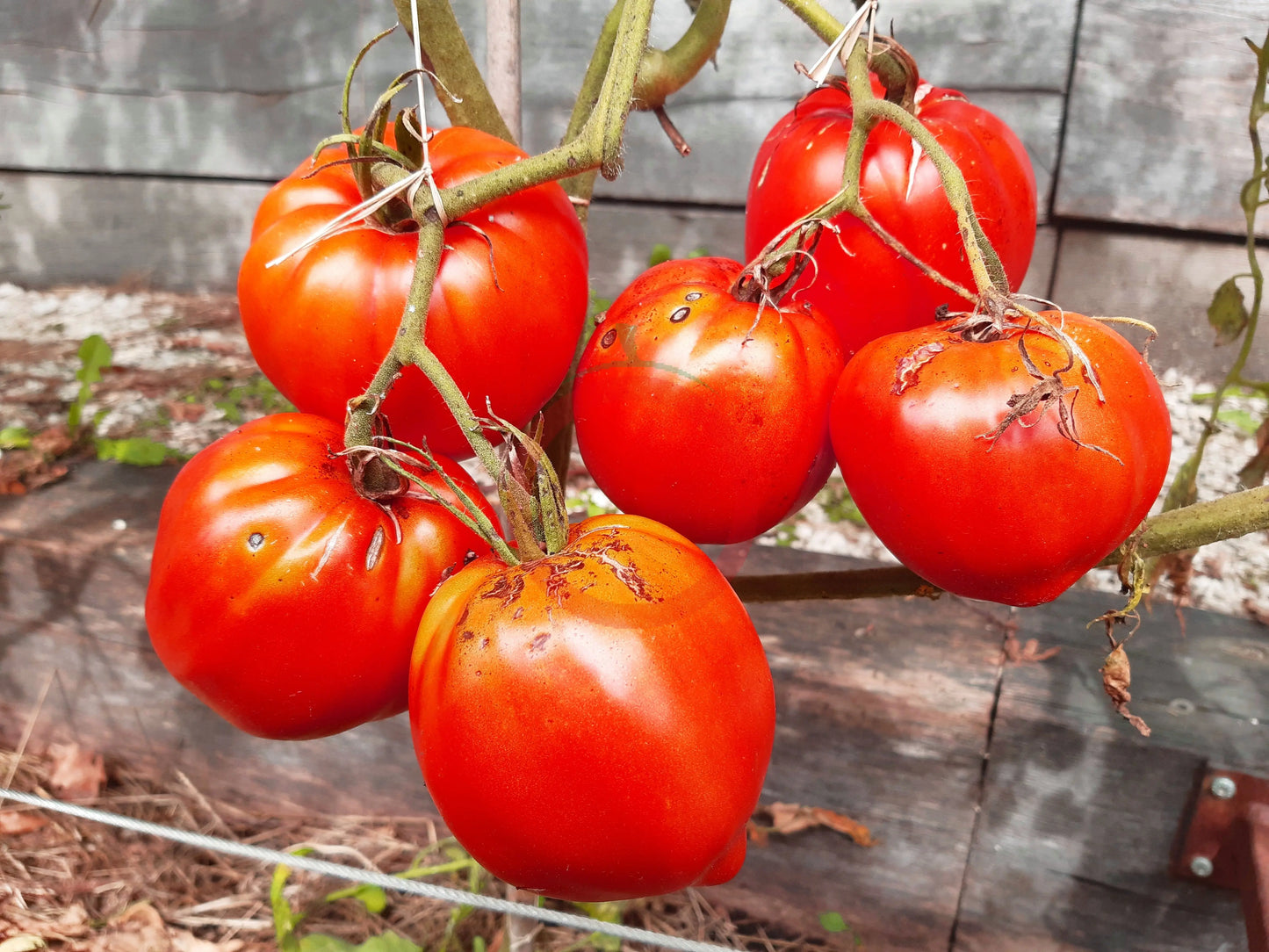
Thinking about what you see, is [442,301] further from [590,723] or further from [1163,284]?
[1163,284]

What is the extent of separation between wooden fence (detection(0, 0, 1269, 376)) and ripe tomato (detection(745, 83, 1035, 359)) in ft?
1.61

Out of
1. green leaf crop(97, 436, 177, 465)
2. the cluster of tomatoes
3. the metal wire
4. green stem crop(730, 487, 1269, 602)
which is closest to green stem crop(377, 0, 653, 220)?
the cluster of tomatoes

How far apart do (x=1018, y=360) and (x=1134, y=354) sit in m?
0.07

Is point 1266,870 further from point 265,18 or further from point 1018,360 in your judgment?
point 265,18

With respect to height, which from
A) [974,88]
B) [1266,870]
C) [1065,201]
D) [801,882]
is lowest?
[801,882]

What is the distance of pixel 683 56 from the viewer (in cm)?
59

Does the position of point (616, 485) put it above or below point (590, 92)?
below

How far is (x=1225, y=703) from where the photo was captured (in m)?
0.90

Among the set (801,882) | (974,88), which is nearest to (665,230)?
(974,88)

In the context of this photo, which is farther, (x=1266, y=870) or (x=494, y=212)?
(x=1266, y=870)

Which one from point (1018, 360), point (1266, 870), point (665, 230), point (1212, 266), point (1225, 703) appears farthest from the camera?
point (665, 230)

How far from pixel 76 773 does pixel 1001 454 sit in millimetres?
1497

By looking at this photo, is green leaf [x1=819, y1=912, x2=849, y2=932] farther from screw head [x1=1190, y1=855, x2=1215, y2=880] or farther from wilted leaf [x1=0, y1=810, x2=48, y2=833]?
wilted leaf [x1=0, y1=810, x2=48, y2=833]

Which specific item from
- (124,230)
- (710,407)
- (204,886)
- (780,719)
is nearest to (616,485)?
(710,407)
